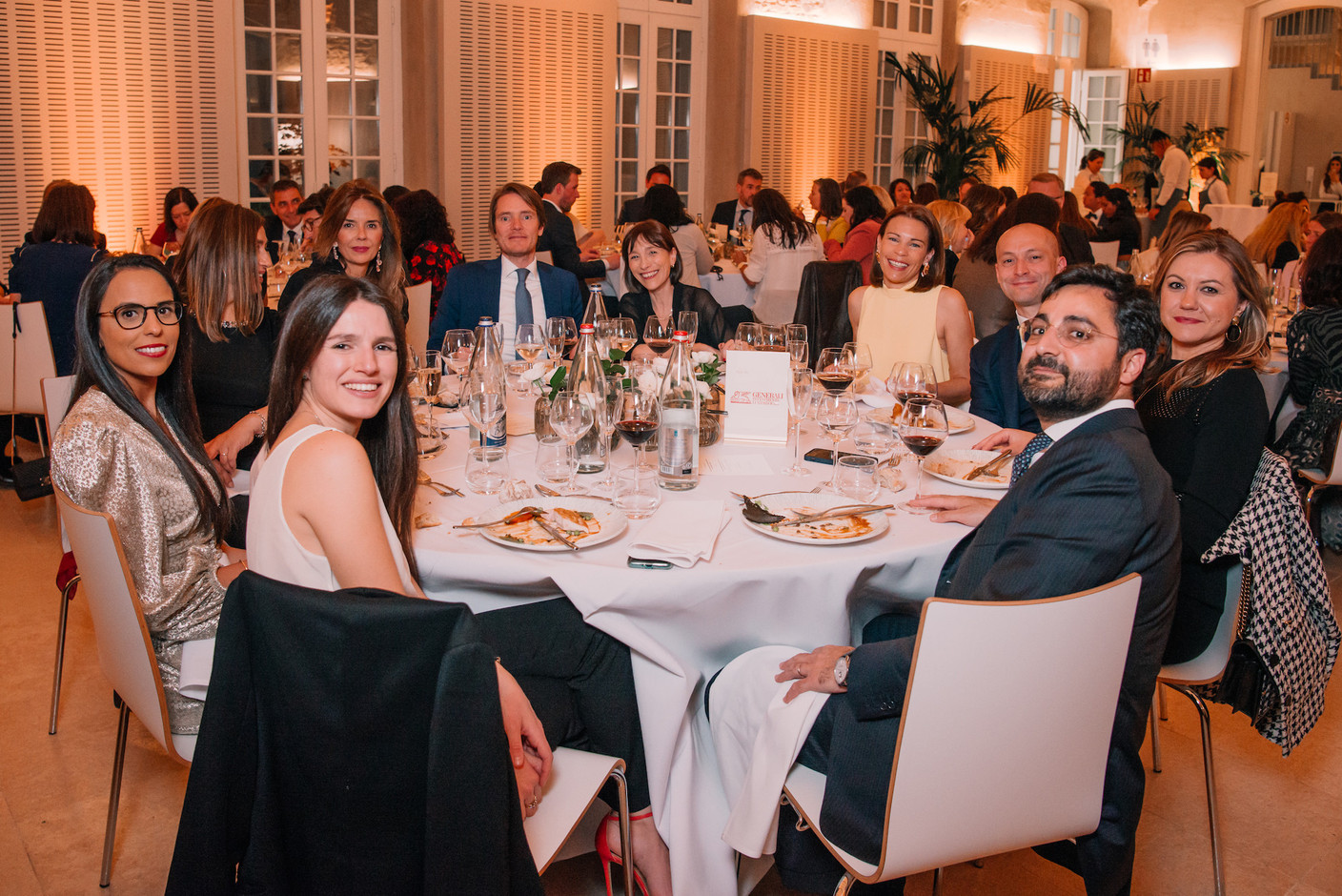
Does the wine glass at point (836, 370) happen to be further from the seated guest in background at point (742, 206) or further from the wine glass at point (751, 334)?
the seated guest in background at point (742, 206)

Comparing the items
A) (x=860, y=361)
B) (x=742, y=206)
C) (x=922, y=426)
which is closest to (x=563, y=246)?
(x=742, y=206)

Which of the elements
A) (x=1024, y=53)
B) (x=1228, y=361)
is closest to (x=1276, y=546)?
(x=1228, y=361)

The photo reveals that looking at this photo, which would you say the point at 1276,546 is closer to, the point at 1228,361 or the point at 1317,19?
the point at 1228,361

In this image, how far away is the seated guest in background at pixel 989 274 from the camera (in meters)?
5.39

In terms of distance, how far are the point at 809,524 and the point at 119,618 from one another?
1.31 m

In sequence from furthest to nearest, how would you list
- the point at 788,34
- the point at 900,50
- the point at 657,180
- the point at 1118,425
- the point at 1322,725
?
the point at 900,50
the point at 788,34
the point at 657,180
the point at 1322,725
the point at 1118,425

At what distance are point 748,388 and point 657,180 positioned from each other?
6.44m

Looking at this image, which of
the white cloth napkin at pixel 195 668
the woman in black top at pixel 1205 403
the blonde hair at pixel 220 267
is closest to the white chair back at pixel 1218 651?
the woman in black top at pixel 1205 403

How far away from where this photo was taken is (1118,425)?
1.79 m

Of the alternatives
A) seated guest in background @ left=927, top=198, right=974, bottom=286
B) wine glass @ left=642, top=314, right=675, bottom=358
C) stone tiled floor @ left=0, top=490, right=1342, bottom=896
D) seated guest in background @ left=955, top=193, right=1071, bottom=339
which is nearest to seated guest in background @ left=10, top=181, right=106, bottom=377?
stone tiled floor @ left=0, top=490, right=1342, bottom=896

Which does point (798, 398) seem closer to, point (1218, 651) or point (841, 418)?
point (841, 418)

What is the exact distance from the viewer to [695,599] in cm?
190

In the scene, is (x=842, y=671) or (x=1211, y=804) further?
(x=1211, y=804)

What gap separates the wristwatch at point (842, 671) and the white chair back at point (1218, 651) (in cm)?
90
